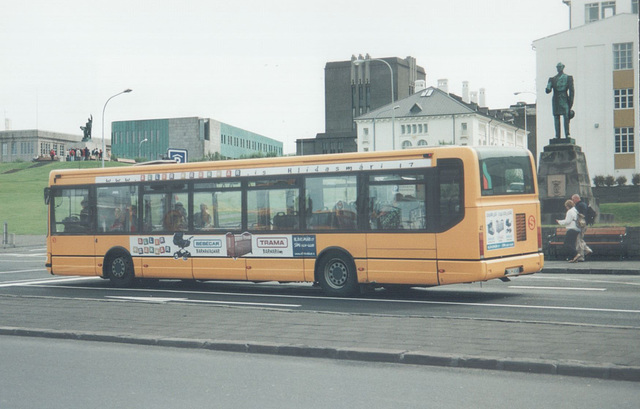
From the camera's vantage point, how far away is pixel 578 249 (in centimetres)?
2180

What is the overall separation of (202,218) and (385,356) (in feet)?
30.1

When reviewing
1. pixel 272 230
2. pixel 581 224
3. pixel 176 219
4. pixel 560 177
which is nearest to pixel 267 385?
pixel 272 230

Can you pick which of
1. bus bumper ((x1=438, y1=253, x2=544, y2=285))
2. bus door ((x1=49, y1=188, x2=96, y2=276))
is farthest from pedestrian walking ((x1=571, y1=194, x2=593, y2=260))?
bus door ((x1=49, y1=188, x2=96, y2=276))

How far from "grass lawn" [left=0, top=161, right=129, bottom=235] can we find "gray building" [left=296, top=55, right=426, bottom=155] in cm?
5082

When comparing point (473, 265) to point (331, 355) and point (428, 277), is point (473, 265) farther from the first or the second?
point (331, 355)

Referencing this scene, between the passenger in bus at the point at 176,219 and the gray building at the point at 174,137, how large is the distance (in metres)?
116

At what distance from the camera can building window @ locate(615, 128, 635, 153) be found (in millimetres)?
63969

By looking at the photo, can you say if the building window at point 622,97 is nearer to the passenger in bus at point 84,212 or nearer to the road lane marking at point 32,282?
the road lane marking at point 32,282

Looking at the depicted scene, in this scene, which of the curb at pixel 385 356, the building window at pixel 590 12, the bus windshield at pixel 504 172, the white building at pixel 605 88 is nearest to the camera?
the curb at pixel 385 356

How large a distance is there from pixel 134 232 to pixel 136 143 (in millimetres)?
128072

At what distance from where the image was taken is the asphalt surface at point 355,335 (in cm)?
777

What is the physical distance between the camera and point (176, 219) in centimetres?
1720

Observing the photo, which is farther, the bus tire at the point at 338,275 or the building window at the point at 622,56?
the building window at the point at 622,56

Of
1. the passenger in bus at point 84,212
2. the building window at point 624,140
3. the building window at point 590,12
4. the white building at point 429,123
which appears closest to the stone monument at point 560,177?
the passenger in bus at point 84,212
